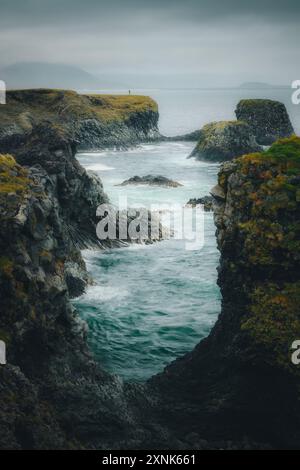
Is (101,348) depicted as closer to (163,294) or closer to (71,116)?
(163,294)

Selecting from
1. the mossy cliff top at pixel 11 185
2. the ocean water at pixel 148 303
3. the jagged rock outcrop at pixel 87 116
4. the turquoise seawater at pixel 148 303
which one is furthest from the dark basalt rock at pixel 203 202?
the jagged rock outcrop at pixel 87 116

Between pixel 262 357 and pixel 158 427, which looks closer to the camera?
pixel 158 427

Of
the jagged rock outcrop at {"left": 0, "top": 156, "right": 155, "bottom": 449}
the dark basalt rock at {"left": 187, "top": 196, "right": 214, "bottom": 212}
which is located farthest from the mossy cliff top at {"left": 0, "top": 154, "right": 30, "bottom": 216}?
the dark basalt rock at {"left": 187, "top": 196, "right": 214, "bottom": 212}

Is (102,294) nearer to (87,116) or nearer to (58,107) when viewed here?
(87,116)

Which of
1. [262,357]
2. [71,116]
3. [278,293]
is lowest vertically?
[262,357]

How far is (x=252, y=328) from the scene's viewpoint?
21.0 m

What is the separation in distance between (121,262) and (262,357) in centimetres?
2154

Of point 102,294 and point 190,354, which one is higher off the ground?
point 102,294

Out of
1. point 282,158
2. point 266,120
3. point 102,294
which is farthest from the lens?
point 266,120

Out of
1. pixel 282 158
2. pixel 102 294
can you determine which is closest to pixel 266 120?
pixel 102 294

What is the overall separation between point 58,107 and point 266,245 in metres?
118
